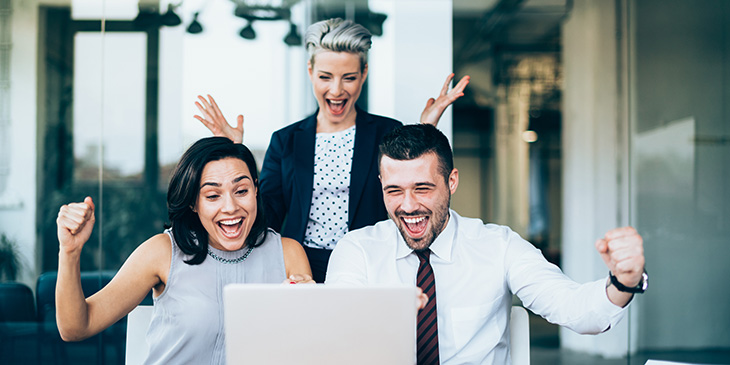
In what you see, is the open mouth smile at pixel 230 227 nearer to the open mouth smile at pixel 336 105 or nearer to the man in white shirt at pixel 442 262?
the man in white shirt at pixel 442 262

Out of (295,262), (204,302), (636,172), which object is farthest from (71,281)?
(636,172)

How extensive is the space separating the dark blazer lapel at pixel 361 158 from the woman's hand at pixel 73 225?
3.92 ft

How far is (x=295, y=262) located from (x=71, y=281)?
2.37ft

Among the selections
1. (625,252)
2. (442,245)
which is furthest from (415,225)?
(625,252)

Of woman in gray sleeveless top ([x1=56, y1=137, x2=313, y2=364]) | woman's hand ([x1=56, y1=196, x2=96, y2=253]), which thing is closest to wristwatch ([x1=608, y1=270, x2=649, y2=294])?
woman in gray sleeveless top ([x1=56, y1=137, x2=313, y2=364])

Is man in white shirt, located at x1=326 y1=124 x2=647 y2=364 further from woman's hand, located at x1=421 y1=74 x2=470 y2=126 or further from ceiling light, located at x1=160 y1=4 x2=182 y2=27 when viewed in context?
ceiling light, located at x1=160 y1=4 x2=182 y2=27

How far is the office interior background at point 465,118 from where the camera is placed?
14.2ft

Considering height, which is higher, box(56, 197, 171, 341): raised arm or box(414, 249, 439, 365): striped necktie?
box(56, 197, 171, 341): raised arm

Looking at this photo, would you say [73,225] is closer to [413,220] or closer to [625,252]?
[413,220]

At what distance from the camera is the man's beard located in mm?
1912

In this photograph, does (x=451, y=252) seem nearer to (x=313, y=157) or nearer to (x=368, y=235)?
(x=368, y=235)

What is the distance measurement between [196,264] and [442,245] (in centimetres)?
82

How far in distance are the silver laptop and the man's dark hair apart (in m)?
0.79

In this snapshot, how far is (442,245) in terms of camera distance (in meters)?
1.98
